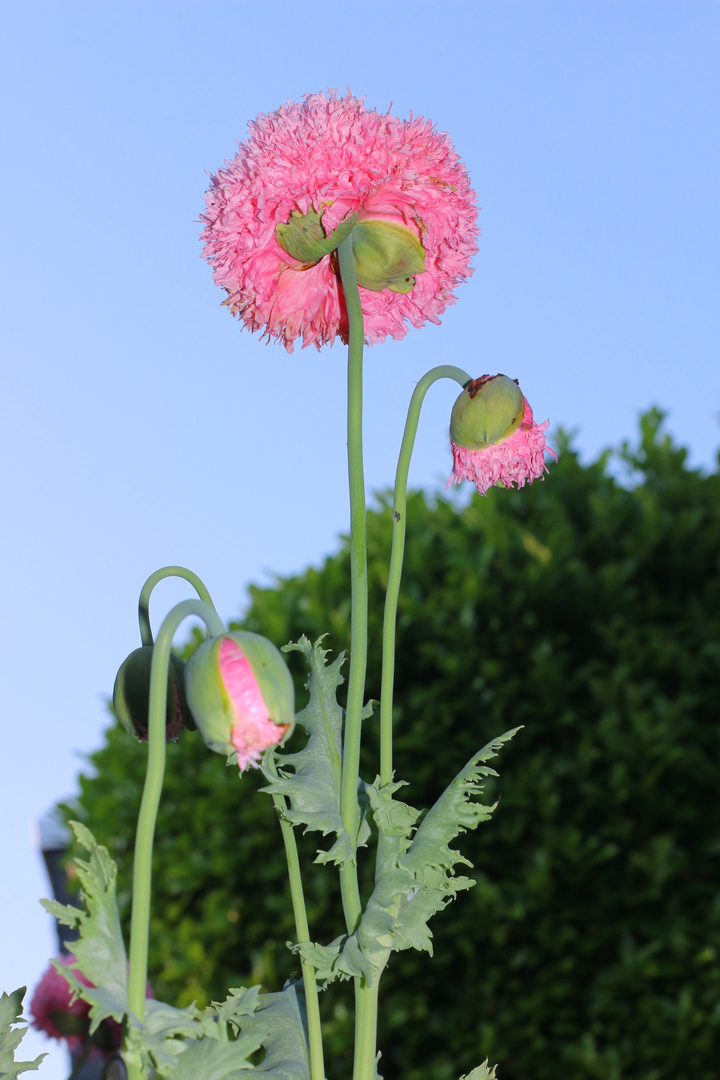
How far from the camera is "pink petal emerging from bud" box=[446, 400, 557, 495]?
0.89 m

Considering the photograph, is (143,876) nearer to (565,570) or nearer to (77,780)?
(565,570)

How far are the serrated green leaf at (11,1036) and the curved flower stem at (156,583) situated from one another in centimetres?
32

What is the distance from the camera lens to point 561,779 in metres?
2.17

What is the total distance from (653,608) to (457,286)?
1440 millimetres

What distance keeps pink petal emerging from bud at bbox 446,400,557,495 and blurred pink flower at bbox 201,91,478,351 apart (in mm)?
158

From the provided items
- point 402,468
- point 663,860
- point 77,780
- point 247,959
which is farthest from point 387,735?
point 77,780

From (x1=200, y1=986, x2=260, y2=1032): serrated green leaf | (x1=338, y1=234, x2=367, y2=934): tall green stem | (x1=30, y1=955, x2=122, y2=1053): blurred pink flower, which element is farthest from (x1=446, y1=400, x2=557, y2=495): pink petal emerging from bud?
(x1=30, y1=955, x2=122, y2=1053): blurred pink flower

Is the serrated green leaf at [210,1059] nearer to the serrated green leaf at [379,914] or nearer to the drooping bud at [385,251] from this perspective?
the serrated green leaf at [379,914]

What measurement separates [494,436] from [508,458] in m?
0.05

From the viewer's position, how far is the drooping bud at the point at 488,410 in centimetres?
84

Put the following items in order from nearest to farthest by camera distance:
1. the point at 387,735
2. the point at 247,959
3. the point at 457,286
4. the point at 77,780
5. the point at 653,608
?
the point at 387,735 < the point at 457,286 < the point at 653,608 < the point at 247,959 < the point at 77,780

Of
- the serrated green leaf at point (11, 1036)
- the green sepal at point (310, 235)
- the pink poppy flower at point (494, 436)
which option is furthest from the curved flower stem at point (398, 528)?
the serrated green leaf at point (11, 1036)

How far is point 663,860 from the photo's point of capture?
80.8 inches

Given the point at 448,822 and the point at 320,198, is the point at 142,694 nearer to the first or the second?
the point at 448,822
